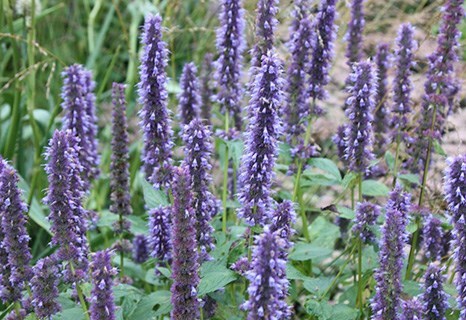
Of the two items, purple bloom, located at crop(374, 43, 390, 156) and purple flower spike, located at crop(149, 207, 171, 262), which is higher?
purple bloom, located at crop(374, 43, 390, 156)

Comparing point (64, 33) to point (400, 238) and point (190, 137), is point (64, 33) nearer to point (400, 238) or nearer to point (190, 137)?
point (190, 137)

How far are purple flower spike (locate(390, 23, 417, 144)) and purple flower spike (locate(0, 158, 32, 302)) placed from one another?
2210mm

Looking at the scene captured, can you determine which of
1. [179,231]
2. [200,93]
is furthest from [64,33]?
[179,231]

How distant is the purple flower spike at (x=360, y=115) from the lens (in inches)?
145

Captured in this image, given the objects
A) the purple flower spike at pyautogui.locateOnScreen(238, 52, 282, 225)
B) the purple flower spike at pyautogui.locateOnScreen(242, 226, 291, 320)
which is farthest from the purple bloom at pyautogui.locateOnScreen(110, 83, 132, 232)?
the purple flower spike at pyautogui.locateOnScreen(242, 226, 291, 320)

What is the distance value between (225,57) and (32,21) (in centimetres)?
155

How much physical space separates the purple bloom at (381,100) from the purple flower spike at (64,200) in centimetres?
209

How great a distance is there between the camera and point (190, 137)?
3.34 meters

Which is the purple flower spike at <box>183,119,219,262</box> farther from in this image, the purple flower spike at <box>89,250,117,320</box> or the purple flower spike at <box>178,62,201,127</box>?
the purple flower spike at <box>178,62,201,127</box>

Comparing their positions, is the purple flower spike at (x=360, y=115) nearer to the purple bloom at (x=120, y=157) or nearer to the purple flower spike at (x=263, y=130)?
the purple flower spike at (x=263, y=130)

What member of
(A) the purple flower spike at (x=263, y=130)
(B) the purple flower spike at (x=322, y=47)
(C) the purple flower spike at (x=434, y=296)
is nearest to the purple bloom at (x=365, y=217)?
(C) the purple flower spike at (x=434, y=296)

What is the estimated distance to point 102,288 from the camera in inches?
111

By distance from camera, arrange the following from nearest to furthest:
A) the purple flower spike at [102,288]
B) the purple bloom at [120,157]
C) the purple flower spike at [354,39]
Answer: the purple flower spike at [102,288] < the purple bloom at [120,157] < the purple flower spike at [354,39]

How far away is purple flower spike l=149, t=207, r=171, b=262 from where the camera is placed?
3.70 meters
